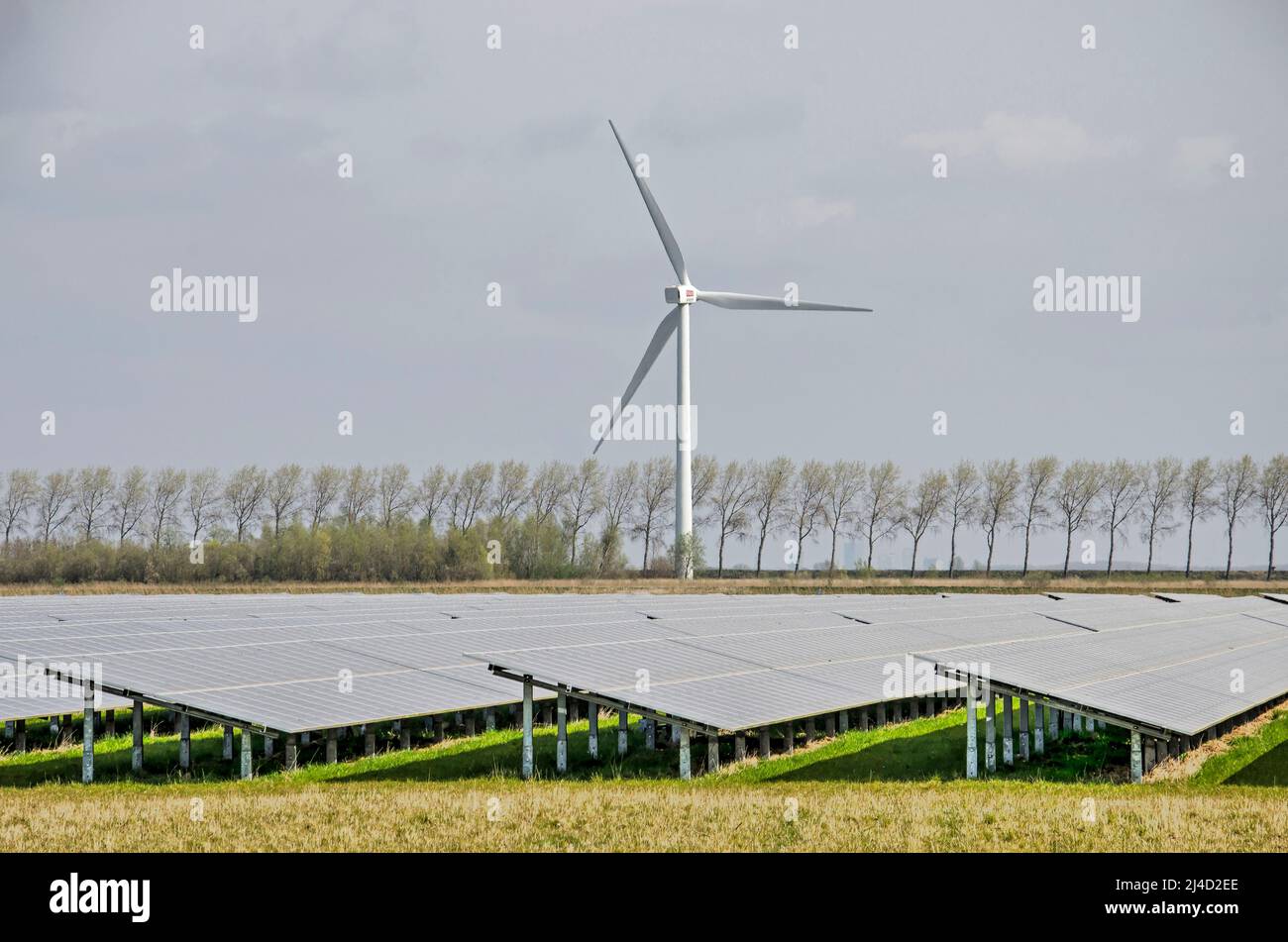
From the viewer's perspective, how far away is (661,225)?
81812 mm

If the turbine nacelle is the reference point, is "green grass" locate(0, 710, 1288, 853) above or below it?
below

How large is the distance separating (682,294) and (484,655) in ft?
192

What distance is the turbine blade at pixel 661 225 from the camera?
79750mm

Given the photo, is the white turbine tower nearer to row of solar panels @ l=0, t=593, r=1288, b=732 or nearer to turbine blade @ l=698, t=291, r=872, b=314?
turbine blade @ l=698, t=291, r=872, b=314

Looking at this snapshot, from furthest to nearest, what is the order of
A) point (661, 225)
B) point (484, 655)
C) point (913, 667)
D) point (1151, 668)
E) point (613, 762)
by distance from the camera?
point (661, 225), point (913, 667), point (1151, 668), point (484, 655), point (613, 762)

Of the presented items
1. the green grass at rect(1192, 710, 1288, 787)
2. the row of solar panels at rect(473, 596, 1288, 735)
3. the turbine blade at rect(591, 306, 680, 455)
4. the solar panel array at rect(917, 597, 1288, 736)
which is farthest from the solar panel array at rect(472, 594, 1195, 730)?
the turbine blade at rect(591, 306, 680, 455)

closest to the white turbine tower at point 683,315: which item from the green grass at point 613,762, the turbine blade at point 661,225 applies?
the turbine blade at point 661,225

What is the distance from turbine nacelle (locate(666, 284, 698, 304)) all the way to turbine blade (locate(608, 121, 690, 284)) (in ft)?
1.90

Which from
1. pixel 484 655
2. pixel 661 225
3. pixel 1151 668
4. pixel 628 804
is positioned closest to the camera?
pixel 628 804

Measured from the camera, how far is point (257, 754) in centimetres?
2973

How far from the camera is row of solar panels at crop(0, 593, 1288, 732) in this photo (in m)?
26.9

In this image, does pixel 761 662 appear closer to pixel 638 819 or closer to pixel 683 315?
pixel 638 819

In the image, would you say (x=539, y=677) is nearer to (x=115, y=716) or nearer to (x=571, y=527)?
(x=115, y=716)

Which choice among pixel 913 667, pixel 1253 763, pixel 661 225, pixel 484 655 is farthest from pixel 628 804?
pixel 661 225
